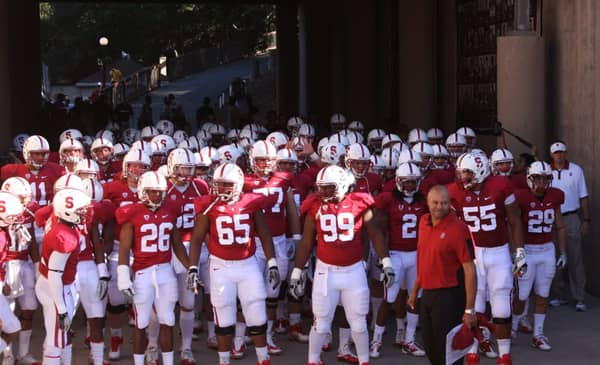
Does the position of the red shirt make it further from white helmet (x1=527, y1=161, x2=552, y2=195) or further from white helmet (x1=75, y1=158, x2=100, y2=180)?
white helmet (x1=75, y1=158, x2=100, y2=180)

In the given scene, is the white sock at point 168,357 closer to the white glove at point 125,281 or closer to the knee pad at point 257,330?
the white glove at point 125,281

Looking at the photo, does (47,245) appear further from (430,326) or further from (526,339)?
(526,339)

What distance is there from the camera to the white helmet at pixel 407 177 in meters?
11.1

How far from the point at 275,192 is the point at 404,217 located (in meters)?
1.44

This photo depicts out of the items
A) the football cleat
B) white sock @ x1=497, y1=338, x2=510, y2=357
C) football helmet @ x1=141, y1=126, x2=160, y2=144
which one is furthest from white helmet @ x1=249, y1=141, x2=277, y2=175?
football helmet @ x1=141, y1=126, x2=160, y2=144

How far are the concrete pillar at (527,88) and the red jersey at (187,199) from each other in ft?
17.5

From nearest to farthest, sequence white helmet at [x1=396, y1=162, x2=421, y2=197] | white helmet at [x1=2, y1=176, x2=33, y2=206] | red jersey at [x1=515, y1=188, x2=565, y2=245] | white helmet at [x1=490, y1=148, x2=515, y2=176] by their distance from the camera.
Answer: white helmet at [x1=2, y1=176, x2=33, y2=206] < white helmet at [x1=396, y1=162, x2=421, y2=197] < red jersey at [x1=515, y1=188, x2=565, y2=245] < white helmet at [x1=490, y1=148, x2=515, y2=176]

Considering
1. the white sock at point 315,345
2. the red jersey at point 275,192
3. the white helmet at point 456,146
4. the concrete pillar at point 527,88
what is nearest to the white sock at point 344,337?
the white sock at point 315,345

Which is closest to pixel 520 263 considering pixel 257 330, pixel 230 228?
pixel 257 330

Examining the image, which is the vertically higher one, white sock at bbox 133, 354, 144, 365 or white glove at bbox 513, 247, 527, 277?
white glove at bbox 513, 247, 527, 277

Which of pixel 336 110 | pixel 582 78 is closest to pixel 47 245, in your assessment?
pixel 582 78

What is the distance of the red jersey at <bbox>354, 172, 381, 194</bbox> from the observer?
11834 millimetres

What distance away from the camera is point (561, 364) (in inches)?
427

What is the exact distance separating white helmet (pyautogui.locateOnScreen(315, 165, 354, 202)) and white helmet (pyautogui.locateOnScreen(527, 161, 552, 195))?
2.55 meters
